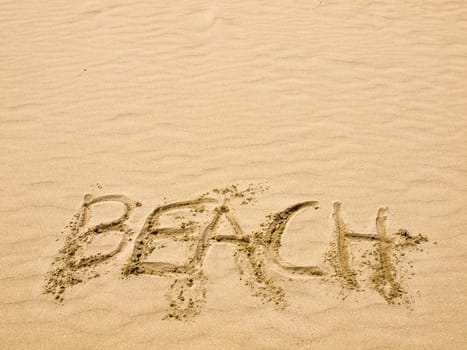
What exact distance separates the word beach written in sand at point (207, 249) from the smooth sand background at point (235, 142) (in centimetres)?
7

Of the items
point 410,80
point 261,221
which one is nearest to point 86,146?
point 261,221

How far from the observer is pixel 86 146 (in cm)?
339

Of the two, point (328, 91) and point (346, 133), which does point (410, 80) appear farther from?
point (346, 133)

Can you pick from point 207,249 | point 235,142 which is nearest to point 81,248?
point 207,249

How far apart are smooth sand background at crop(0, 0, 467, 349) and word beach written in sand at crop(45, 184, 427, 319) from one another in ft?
0.23

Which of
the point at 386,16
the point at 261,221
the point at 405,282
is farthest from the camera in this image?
the point at 386,16

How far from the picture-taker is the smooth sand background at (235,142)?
2.19 m

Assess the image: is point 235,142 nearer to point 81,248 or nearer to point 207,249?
point 207,249

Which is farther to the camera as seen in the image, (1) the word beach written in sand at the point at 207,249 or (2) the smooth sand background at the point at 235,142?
(1) the word beach written in sand at the point at 207,249

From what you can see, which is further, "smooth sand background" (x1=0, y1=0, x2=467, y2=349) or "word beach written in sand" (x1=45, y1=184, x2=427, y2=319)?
"word beach written in sand" (x1=45, y1=184, x2=427, y2=319)

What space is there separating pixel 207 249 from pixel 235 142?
1.13 metres

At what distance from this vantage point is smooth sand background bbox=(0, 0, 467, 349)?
2189 millimetres

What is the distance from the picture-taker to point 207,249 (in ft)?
8.38

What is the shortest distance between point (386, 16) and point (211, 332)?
466 centimetres
